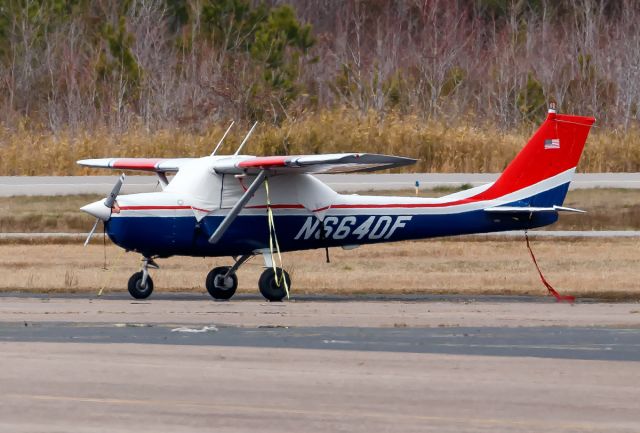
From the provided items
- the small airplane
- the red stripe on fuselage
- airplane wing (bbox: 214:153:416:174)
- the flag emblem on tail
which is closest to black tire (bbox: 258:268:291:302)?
the small airplane

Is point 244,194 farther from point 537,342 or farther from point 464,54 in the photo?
point 464,54

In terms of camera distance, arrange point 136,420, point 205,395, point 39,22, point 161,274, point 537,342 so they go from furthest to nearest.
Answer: point 39,22
point 161,274
point 537,342
point 205,395
point 136,420

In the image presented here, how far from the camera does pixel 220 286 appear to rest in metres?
21.3

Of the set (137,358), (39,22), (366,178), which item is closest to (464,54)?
(39,22)

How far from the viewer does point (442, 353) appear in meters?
13.6

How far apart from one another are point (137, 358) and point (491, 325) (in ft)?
15.9

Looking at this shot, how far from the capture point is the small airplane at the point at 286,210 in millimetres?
20938

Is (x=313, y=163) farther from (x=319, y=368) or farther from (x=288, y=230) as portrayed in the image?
(x=319, y=368)

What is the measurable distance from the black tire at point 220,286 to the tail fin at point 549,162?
3.84 meters

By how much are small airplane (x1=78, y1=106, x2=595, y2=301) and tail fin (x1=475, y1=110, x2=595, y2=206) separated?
1 cm

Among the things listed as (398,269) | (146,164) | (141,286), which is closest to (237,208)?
(141,286)

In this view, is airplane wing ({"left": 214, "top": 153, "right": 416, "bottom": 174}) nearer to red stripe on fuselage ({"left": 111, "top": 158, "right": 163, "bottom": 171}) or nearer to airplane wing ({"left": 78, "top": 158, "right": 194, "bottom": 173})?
airplane wing ({"left": 78, "top": 158, "right": 194, "bottom": 173})

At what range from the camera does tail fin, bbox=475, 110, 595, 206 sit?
856 inches

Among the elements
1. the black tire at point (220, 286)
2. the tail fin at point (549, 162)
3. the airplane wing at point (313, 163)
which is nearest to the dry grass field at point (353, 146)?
the tail fin at point (549, 162)
